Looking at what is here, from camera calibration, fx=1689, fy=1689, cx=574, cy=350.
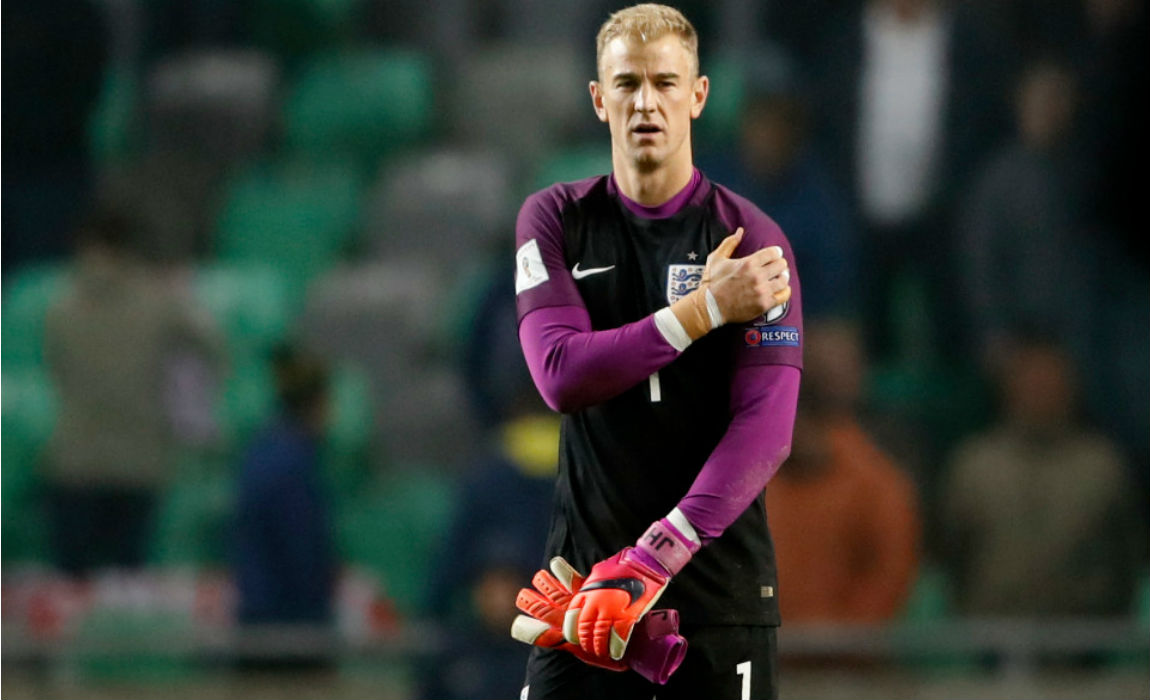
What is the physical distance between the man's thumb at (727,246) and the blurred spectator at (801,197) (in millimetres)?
3390

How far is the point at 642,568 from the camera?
8.85 feet

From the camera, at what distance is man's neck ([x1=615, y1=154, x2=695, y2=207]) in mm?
2912

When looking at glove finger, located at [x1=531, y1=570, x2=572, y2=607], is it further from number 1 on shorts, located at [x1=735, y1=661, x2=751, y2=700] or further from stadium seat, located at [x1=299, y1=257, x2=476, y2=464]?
stadium seat, located at [x1=299, y1=257, x2=476, y2=464]

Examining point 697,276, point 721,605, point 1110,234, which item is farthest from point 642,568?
point 1110,234

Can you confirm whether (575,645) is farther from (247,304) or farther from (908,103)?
(908,103)

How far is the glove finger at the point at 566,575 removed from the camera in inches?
110

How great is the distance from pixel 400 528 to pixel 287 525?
0.52 metres

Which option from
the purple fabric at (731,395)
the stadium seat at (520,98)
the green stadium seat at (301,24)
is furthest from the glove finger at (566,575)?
the green stadium seat at (301,24)

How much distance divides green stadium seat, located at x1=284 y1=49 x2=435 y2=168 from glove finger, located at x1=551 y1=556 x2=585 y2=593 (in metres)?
4.41

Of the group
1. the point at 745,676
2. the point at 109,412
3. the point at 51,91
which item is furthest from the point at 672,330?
the point at 51,91

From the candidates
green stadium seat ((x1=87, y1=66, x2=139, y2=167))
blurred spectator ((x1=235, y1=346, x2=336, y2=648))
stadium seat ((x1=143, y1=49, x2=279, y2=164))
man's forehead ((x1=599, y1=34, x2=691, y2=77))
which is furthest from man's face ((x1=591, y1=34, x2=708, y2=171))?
green stadium seat ((x1=87, y1=66, x2=139, y2=167))

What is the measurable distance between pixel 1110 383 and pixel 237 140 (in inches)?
142

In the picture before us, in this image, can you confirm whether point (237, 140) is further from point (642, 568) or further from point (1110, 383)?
point (642, 568)

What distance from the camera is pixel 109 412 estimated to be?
6273mm
